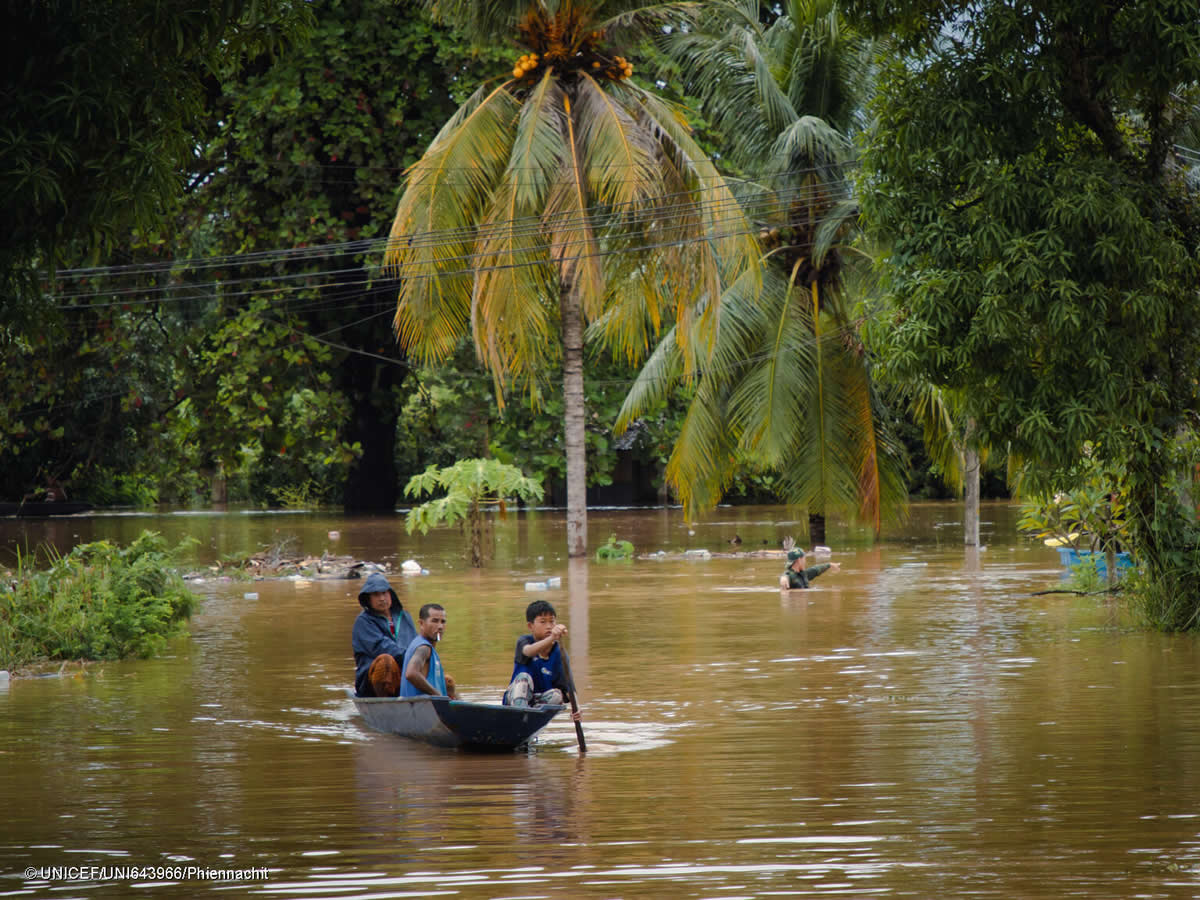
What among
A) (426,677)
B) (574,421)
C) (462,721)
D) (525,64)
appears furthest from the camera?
(574,421)

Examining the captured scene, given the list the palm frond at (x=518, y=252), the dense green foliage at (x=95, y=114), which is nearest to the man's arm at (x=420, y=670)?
the dense green foliage at (x=95, y=114)

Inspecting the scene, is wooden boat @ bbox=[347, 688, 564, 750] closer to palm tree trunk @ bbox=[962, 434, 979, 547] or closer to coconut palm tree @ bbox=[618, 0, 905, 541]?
coconut palm tree @ bbox=[618, 0, 905, 541]

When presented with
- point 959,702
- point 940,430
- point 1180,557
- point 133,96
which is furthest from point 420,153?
point 133,96

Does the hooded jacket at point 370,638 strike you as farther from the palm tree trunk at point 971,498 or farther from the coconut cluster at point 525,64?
the palm tree trunk at point 971,498

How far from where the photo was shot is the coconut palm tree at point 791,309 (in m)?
25.3

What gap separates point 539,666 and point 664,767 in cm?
158

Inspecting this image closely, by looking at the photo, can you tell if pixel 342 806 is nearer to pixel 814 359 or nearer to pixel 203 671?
pixel 203 671

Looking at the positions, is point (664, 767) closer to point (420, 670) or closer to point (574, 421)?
point (420, 670)

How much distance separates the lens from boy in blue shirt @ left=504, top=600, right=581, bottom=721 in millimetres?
9922

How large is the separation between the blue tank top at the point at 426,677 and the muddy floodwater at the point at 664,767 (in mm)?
432

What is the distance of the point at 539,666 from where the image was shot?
10.1m

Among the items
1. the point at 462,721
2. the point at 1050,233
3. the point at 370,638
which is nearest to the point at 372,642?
the point at 370,638

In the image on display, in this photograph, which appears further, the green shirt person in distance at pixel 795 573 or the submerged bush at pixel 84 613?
the green shirt person in distance at pixel 795 573

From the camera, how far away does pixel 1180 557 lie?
1388 centimetres
